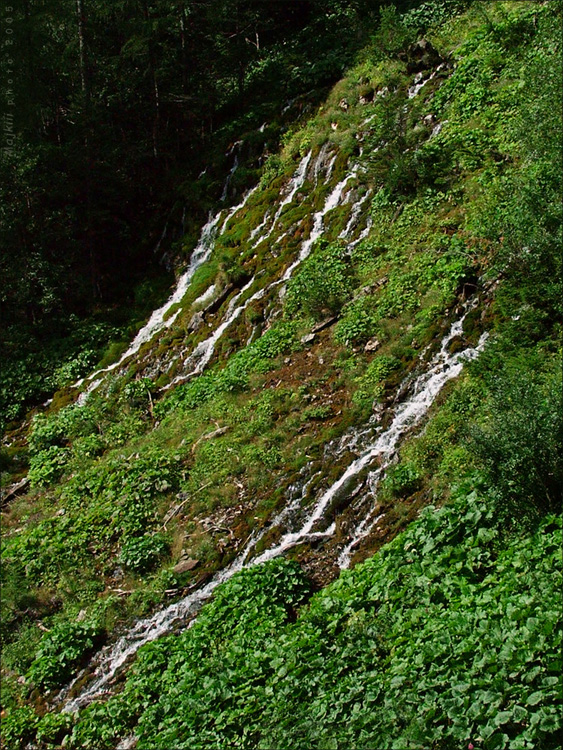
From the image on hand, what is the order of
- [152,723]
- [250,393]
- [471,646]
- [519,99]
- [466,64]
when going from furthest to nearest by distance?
1. [466,64]
2. [519,99]
3. [250,393]
4. [152,723]
5. [471,646]

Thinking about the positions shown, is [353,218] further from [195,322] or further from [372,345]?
[195,322]

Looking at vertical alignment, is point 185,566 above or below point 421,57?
below

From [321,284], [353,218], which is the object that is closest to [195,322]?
[321,284]

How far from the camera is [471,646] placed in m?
5.04

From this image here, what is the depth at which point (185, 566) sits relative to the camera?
963cm

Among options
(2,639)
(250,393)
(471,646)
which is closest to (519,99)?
(250,393)

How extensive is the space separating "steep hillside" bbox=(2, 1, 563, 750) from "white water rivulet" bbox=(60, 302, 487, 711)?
34mm

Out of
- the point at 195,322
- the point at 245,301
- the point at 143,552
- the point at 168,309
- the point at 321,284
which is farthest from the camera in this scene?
the point at 168,309

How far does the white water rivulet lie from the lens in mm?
8680

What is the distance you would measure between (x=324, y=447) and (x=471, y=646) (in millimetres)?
5212

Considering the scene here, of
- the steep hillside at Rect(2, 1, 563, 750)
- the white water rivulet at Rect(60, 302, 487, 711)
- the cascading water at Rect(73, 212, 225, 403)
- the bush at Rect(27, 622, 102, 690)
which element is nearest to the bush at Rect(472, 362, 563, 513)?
the steep hillside at Rect(2, 1, 563, 750)

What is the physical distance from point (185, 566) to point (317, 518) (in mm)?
2140

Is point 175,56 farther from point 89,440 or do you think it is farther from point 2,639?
point 2,639

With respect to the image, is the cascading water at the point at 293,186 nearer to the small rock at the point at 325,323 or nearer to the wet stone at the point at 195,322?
the wet stone at the point at 195,322
